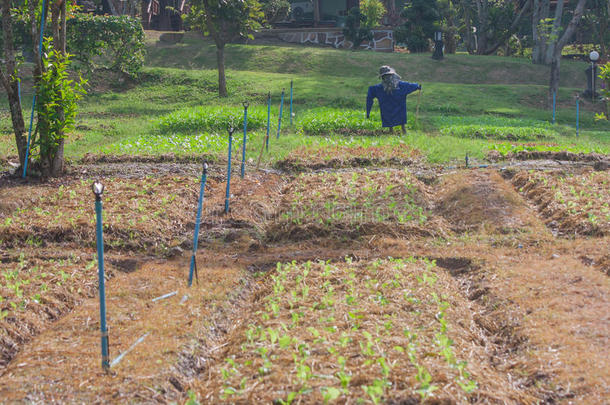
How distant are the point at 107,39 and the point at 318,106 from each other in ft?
28.8

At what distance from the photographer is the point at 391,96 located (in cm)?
1714

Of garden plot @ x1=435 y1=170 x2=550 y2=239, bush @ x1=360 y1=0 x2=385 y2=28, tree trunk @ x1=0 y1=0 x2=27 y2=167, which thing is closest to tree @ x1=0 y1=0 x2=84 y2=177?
tree trunk @ x1=0 y1=0 x2=27 y2=167

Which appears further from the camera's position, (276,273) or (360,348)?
(276,273)

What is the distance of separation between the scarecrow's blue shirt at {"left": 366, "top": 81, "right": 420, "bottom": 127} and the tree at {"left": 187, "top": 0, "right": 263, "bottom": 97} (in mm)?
7836

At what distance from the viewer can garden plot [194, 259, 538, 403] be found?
16.0 ft

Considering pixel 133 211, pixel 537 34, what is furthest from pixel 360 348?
pixel 537 34

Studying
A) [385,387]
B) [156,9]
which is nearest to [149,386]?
[385,387]

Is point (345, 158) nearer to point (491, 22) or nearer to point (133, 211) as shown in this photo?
point (133, 211)

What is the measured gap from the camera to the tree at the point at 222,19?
23.6 meters

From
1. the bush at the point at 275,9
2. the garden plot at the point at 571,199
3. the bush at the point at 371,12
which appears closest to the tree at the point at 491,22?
the bush at the point at 371,12

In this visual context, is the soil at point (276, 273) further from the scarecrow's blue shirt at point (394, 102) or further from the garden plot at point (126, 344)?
the scarecrow's blue shirt at point (394, 102)

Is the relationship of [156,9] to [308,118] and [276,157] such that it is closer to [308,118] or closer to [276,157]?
[308,118]

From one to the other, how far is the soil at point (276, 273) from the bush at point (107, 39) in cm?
1196

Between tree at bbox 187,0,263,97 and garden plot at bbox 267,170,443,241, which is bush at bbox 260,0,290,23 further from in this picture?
garden plot at bbox 267,170,443,241
